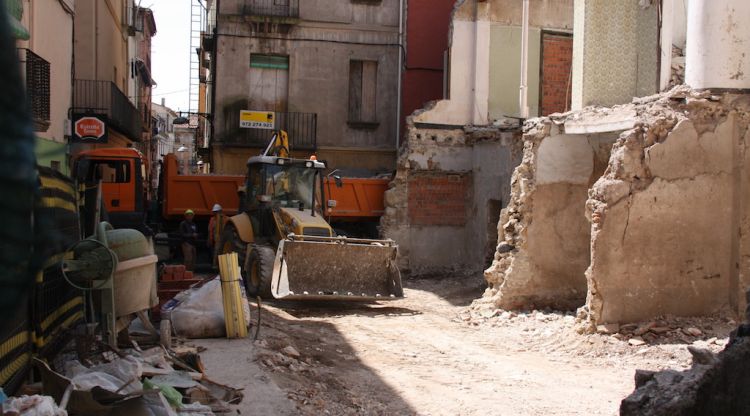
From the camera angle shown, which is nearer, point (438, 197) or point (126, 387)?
point (126, 387)

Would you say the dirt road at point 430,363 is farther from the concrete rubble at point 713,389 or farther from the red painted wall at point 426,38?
the red painted wall at point 426,38

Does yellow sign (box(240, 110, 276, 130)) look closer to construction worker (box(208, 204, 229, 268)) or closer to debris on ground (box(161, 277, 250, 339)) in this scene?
construction worker (box(208, 204, 229, 268))

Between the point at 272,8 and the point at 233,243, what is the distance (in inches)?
389

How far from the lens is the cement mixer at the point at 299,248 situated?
11.8 meters

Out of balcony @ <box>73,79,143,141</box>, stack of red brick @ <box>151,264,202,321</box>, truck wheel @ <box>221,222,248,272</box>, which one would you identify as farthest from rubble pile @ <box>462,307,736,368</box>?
balcony @ <box>73,79,143,141</box>

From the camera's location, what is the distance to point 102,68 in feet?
72.5

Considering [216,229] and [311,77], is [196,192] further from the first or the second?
[311,77]

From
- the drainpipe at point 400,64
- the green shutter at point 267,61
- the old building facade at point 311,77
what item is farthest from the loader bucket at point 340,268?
the green shutter at point 267,61

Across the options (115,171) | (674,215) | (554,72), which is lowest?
(674,215)

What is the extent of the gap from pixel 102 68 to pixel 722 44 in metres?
17.7

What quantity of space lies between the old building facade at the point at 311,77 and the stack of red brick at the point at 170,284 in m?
11.1

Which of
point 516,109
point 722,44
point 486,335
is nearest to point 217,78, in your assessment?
point 516,109

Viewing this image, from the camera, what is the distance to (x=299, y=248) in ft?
39.0

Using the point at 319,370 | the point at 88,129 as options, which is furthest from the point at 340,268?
the point at 88,129
